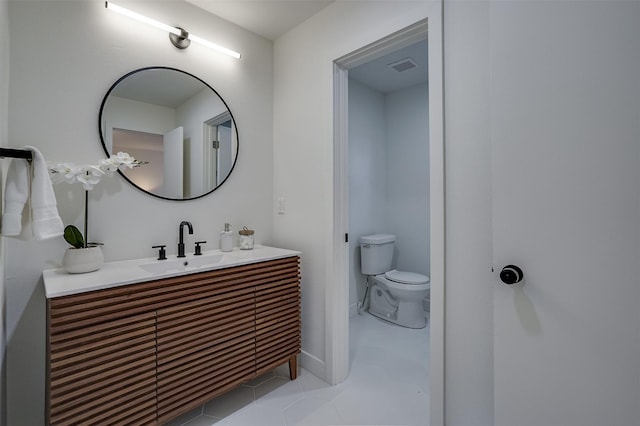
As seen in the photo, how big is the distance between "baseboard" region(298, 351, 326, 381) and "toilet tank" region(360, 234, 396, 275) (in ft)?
3.83

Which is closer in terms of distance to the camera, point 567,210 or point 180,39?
point 567,210

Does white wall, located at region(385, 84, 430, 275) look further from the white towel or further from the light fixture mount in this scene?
the white towel

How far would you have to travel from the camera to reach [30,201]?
42.1 inches

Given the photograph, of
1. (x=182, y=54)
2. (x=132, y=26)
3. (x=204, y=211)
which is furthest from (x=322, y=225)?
(x=132, y=26)

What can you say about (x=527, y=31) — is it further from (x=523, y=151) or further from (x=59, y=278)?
(x=59, y=278)

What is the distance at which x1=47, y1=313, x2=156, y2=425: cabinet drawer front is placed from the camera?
3.53ft

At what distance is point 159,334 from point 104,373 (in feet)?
0.75

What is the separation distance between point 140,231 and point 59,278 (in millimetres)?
481

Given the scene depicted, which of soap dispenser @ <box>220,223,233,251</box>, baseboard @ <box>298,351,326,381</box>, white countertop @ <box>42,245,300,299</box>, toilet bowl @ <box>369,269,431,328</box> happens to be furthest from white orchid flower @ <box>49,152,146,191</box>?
toilet bowl @ <box>369,269,431,328</box>

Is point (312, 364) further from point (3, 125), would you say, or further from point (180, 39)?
point (180, 39)

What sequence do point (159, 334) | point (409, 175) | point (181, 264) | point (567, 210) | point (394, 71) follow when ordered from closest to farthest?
point (567, 210) < point (159, 334) < point (181, 264) < point (394, 71) < point (409, 175)

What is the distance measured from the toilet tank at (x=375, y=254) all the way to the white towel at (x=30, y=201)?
8.05 feet

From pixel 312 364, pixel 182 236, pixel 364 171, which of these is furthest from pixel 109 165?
pixel 364 171

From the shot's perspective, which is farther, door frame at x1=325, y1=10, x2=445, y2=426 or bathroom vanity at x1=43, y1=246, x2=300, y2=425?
door frame at x1=325, y1=10, x2=445, y2=426
